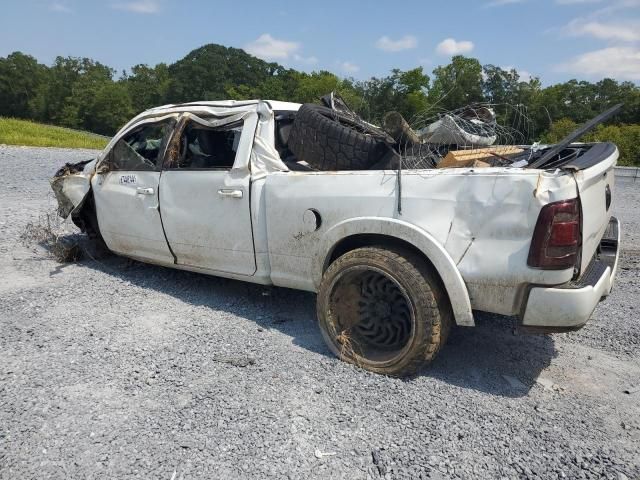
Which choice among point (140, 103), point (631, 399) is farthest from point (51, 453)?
point (140, 103)

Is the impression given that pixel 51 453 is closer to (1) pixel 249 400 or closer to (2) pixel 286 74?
(1) pixel 249 400

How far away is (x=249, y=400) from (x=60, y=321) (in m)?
2.00

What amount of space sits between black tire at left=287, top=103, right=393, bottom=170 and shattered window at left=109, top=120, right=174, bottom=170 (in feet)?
5.13

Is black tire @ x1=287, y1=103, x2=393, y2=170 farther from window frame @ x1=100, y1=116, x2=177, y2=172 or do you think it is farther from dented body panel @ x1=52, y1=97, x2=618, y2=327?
window frame @ x1=100, y1=116, x2=177, y2=172

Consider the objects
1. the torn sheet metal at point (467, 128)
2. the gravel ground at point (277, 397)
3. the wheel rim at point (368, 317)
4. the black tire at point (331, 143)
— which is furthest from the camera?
the torn sheet metal at point (467, 128)

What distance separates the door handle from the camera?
153 inches

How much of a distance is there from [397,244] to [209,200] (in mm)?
1715

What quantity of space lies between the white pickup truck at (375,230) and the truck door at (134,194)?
2 cm

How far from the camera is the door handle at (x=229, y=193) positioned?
388cm

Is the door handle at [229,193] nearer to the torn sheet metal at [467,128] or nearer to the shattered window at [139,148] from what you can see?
the shattered window at [139,148]

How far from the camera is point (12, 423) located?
2.63 meters

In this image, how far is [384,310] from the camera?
10.8ft

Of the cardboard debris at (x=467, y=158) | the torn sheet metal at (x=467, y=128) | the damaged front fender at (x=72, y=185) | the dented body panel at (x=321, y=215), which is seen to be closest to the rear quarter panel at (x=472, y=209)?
the dented body panel at (x=321, y=215)

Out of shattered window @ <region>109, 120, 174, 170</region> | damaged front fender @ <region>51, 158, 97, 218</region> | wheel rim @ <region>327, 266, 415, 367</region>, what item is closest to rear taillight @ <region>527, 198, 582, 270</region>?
wheel rim @ <region>327, 266, 415, 367</region>
